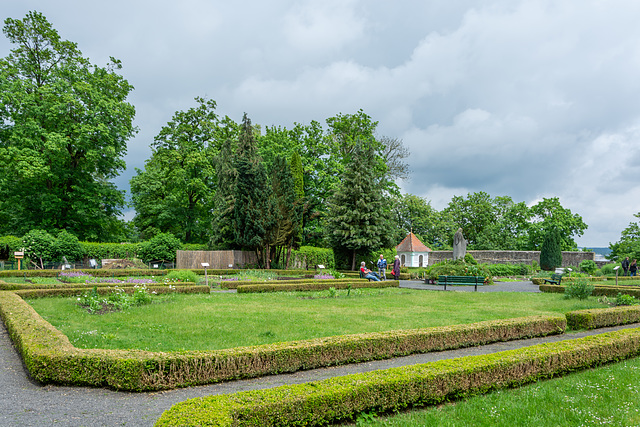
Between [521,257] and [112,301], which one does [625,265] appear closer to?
[521,257]

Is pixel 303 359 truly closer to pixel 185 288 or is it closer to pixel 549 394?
pixel 549 394

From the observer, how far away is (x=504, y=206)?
55875mm

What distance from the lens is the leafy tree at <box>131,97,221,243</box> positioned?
1508 inches

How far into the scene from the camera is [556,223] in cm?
4822

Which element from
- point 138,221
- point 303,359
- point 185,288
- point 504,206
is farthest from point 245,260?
point 504,206

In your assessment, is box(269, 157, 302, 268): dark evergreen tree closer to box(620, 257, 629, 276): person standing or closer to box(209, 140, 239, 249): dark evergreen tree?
box(209, 140, 239, 249): dark evergreen tree

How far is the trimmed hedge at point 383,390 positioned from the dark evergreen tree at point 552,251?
36179 mm

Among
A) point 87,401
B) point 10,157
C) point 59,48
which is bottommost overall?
point 87,401

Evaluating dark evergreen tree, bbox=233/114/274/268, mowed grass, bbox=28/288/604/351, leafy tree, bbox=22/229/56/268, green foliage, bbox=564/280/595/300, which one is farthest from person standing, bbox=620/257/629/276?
leafy tree, bbox=22/229/56/268

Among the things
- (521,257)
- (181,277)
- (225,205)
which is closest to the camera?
(181,277)

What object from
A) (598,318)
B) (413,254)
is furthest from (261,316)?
(413,254)

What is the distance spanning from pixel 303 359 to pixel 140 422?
258 centimetres

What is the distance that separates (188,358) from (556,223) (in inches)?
2012

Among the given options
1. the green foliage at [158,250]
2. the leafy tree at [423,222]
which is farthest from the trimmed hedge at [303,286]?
the leafy tree at [423,222]
